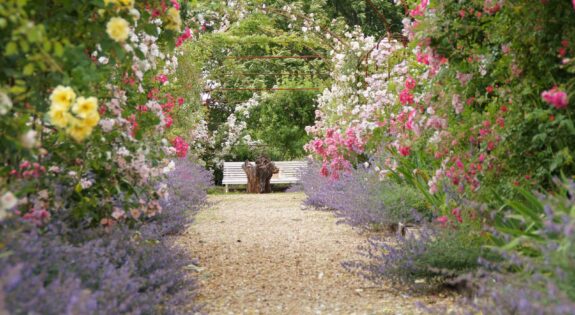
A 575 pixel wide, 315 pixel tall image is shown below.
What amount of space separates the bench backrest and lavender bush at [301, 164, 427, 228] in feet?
17.3

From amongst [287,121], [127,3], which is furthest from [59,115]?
[287,121]

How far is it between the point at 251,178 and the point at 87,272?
10.7 metres

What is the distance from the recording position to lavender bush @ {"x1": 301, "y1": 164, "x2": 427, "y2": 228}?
5.64m

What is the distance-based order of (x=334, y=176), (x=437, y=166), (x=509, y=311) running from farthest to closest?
(x=334, y=176), (x=437, y=166), (x=509, y=311)

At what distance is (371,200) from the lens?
6246mm

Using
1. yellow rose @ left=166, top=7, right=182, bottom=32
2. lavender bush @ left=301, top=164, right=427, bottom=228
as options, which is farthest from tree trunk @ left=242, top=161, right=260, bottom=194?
yellow rose @ left=166, top=7, right=182, bottom=32

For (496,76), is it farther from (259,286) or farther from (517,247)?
(259,286)

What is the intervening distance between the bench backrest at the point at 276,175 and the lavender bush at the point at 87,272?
9324 millimetres

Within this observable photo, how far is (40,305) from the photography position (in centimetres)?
203

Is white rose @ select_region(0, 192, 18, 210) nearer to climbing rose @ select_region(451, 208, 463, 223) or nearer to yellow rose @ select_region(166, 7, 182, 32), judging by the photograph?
yellow rose @ select_region(166, 7, 182, 32)

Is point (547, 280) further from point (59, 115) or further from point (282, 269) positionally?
point (282, 269)

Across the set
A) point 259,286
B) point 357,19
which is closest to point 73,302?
point 259,286

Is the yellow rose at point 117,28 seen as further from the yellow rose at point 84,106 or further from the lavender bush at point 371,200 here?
the lavender bush at point 371,200

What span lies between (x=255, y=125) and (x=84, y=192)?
13.2 meters
